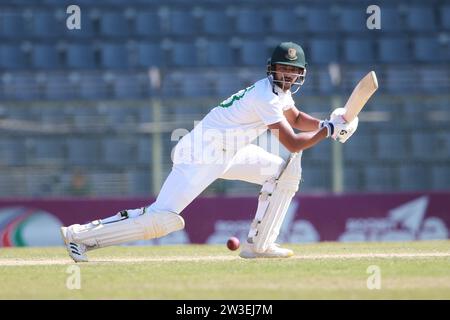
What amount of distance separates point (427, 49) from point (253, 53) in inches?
142

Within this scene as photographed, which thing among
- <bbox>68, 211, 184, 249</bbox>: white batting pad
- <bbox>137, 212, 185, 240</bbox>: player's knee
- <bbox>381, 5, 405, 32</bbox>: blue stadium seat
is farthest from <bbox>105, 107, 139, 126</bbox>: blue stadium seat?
<bbox>137, 212, 185, 240</bbox>: player's knee

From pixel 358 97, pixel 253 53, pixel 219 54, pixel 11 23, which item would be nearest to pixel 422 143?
pixel 253 53

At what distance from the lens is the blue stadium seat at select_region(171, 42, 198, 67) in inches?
749

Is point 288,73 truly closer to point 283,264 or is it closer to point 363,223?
point 283,264

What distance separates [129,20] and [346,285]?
14274 mm

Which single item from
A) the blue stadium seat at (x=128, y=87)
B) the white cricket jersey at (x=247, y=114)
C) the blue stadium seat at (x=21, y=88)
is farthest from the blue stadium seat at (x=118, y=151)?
the white cricket jersey at (x=247, y=114)

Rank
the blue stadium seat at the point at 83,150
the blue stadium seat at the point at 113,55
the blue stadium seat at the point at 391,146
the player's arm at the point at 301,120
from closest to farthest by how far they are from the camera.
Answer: the player's arm at the point at 301,120, the blue stadium seat at the point at 83,150, the blue stadium seat at the point at 391,146, the blue stadium seat at the point at 113,55

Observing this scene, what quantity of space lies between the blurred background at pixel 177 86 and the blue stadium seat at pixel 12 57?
2 cm

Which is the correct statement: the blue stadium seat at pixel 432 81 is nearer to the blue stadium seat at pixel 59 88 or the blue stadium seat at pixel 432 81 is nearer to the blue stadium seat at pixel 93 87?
the blue stadium seat at pixel 93 87

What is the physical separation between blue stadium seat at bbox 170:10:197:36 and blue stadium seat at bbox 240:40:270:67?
1137mm

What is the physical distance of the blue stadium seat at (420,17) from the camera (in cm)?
2033

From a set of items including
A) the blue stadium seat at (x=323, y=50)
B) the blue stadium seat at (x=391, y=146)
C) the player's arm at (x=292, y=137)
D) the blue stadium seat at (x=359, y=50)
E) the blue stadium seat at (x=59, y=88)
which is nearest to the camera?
the player's arm at (x=292, y=137)

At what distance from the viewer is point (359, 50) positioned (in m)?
19.6

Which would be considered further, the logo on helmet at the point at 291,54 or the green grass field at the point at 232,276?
the logo on helmet at the point at 291,54
